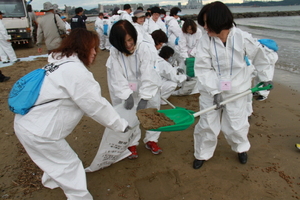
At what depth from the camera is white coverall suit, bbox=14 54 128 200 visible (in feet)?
5.19

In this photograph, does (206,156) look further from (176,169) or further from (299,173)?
(299,173)

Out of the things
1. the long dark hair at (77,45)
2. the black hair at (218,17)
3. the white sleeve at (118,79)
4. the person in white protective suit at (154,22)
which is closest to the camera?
the long dark hair at (77,45)

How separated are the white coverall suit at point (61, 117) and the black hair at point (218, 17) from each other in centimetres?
119

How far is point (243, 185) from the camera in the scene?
2279 mm

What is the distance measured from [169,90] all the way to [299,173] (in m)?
2.60

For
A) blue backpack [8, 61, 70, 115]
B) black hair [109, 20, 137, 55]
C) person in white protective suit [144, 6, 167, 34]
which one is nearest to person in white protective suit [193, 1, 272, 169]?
black hair [109, 20, 137, 55]

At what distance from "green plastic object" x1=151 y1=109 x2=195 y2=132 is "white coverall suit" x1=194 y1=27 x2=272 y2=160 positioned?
260mm

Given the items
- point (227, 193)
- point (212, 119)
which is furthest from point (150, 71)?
point (227, 193)

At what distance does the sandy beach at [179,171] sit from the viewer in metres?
2.22

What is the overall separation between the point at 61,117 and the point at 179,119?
116 centimetres

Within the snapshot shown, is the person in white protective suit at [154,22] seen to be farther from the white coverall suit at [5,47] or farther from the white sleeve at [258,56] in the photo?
the white sleeve at [258,56]

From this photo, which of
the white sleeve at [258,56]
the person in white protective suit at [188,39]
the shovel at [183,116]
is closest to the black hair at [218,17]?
the white sleeve at [258,56]

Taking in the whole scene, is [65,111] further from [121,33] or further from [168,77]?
[168,77]

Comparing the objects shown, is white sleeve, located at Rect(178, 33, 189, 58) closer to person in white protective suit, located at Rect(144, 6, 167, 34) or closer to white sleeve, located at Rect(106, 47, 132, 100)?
person in white protective suit, located at Rect(144, 6, 167, 34)
